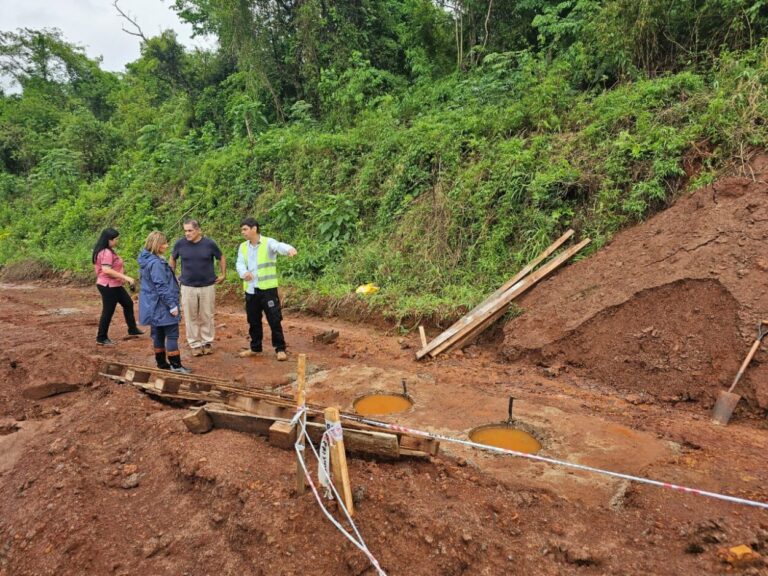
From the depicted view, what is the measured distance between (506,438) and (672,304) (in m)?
2.61

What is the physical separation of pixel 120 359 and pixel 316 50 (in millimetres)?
11445

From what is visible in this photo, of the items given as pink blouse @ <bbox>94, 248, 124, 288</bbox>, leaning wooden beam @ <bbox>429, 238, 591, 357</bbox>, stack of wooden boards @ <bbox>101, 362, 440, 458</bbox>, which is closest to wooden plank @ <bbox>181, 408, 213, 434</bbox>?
stack of wooden boards @ <bbox>101, 362, 440, 458</bbox>

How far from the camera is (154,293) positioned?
4914 mm

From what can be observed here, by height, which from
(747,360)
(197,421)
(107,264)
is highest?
(107,264)

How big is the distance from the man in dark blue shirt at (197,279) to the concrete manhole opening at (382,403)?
2.59 meters

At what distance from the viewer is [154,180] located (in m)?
15.4

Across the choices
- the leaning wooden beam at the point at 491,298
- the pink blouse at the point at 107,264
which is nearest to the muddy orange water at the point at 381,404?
the leaning wooden beam at the point at 491,298

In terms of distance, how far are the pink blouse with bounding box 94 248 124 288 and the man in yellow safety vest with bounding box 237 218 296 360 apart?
208 cm

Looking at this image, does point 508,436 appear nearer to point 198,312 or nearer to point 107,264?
point 198,312

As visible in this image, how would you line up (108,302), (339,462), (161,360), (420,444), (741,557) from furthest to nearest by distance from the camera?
(108,302), (161,360), (420,444), (339,462), (741,557)

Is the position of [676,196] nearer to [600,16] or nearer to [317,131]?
[600,16]

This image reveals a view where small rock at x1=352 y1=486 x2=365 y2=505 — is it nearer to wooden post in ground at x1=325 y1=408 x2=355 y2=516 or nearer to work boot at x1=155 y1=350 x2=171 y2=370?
wooden post in ground at x1=325 y1=408 x2=355 y2=516

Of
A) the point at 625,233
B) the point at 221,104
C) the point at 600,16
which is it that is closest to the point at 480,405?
the point at 625,233

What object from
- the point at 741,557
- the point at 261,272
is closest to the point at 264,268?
the point at 261,272
